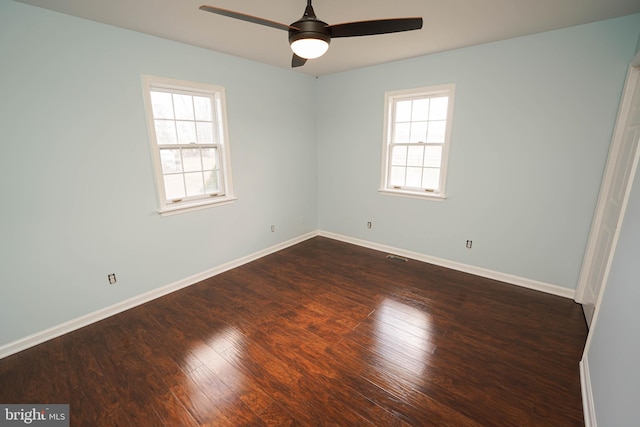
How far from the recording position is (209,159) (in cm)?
348

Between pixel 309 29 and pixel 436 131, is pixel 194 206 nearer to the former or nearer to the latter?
pixel 309 29

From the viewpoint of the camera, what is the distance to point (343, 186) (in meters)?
4.68

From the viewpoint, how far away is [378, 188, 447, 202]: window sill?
12.1ft

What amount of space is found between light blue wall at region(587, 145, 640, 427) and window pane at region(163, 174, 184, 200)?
3728mm

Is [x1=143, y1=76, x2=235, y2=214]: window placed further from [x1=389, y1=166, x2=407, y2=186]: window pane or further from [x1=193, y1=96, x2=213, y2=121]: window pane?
[x1=389, y1=166, x2=407, y2=186]: window pane

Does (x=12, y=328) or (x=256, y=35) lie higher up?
(x=256, y=35)

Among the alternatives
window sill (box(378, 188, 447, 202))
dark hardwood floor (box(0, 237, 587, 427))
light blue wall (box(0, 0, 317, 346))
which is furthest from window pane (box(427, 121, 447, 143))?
light blue wall (box(0, 0, 317, 346))

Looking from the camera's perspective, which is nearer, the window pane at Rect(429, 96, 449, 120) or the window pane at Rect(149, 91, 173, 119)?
the window pane at Rect(149, 91, 173, 119)

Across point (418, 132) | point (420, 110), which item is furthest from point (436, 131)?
point (420, 110)

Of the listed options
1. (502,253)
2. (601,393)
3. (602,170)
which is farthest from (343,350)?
(602,170)

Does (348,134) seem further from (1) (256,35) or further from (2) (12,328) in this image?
(2) (12,328)

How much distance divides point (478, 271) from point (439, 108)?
2.15m

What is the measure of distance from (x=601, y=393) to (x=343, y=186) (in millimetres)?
3646

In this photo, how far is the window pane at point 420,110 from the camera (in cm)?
372
